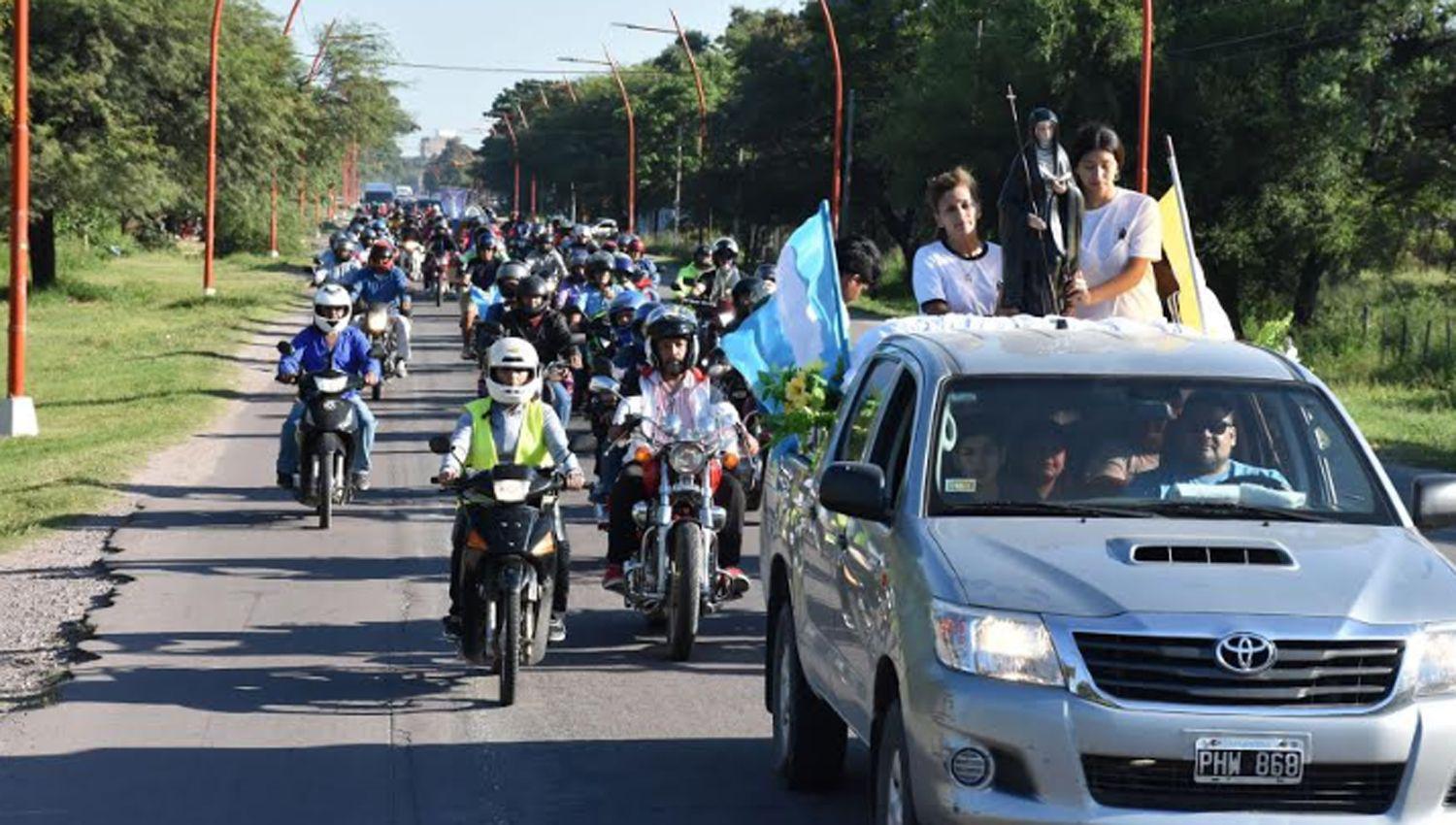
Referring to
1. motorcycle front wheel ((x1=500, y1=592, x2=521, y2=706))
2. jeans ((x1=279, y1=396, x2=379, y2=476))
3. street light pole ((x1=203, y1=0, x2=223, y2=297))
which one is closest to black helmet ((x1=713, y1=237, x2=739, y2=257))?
jeans ((x1=279, y1=396, x2=379, y2=476))

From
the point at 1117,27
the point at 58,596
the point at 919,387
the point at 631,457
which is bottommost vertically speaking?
the point at 58,596

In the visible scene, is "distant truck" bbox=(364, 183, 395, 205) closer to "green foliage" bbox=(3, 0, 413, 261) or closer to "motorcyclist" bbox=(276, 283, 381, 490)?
"green foliage" bbox=(3, 0, 413, 261)

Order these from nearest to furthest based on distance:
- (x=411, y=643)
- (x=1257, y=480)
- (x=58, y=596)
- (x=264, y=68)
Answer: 1. (x=1257, y=480)
2. (x=411, y=643)
3. (x=58, y=596)
4. (x=264, y=68)

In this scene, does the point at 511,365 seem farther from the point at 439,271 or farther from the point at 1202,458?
the point at 439,271

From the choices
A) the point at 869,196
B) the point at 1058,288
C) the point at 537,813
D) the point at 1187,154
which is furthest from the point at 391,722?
the point at 869,196

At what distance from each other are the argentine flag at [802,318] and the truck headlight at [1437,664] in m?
4.18

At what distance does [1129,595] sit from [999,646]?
14.3 inches

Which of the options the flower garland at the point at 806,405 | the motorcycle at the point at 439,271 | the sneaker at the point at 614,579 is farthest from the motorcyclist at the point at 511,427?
the motorcycle at the point at 439,271

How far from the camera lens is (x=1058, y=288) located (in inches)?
433

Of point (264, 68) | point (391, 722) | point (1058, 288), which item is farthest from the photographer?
point (264, 68)

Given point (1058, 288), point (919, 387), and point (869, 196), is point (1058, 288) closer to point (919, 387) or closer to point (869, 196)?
point (919, 387)

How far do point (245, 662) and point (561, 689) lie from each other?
171cm

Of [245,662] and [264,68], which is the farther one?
[264,68]

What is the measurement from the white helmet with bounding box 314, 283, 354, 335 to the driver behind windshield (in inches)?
444
